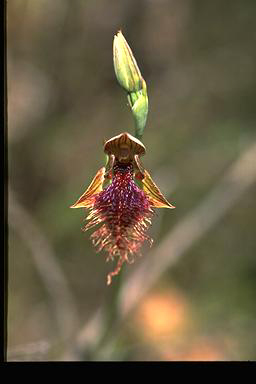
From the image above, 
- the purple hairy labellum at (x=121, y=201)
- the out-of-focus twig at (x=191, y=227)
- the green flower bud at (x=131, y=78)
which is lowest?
the purple hairy labellum at (x=121, y=201)

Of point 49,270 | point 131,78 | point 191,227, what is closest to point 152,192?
point 131,78

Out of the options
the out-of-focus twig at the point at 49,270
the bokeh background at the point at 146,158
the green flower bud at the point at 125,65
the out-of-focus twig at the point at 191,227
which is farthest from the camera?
the bokeh background at the point at 146,158

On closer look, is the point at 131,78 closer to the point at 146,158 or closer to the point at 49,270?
the point at 49,270

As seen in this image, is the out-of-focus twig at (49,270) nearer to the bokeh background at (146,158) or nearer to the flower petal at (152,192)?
the bokeh background at (146,158)

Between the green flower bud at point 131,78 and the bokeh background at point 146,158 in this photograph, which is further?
the bokeh background at point 146,158

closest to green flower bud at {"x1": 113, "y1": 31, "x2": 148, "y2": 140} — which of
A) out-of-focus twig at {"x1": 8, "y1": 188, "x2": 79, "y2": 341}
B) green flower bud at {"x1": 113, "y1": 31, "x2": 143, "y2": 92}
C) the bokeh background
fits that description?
green flower bud at {"x1": 113, "y1": 31, "x2": 143, "y2": 92}

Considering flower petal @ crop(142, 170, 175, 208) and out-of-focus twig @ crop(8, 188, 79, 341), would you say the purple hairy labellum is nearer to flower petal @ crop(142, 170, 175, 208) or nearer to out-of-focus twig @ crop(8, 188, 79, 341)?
flower petal @ crop(142, 170, 175, 208)

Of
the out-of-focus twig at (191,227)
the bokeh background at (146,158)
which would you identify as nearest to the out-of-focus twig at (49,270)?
the bokeh background at (146,158)
